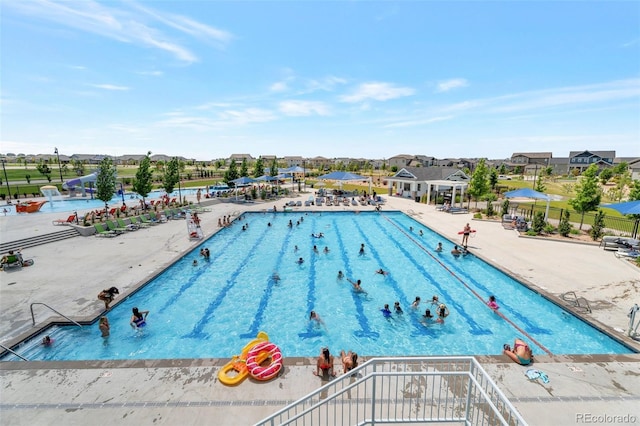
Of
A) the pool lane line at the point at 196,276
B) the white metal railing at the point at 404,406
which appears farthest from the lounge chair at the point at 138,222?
the white metal railing at the point at 404,406

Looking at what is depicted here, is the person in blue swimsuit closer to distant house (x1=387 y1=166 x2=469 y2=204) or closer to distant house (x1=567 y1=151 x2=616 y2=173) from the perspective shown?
distant house (x1=387 y1=166 x2=469 y2=204)

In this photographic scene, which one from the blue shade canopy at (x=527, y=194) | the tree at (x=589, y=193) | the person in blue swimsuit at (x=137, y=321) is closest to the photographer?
the person in blue swimsuit at (x=137, y=321)

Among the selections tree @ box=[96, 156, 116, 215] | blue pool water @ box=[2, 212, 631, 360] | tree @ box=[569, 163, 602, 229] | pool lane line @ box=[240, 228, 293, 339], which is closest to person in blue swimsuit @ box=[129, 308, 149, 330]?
blue pool water @ box=[2, 212, 631, 360]

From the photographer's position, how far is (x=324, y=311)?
39.7 ft

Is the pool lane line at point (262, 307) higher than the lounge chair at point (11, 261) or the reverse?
the reverse

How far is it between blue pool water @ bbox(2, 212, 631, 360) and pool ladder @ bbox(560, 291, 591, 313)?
22.7 inches

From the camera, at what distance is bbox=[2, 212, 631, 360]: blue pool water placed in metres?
9.47

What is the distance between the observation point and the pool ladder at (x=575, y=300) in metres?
10.5

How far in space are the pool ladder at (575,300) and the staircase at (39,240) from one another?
90.5 ft

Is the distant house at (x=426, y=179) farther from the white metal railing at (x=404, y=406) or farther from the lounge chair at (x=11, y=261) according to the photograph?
the lounge chair at (x=11, y=261)

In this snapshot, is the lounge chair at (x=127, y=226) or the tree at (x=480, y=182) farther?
the tree at (x=480, y=182)

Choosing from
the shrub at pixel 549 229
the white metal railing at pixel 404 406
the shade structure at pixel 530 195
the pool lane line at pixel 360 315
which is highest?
the shade structure at pixel 530 195

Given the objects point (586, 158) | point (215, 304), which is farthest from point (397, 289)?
point (586, 158)

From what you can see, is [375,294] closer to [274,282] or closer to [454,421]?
[274,282]
